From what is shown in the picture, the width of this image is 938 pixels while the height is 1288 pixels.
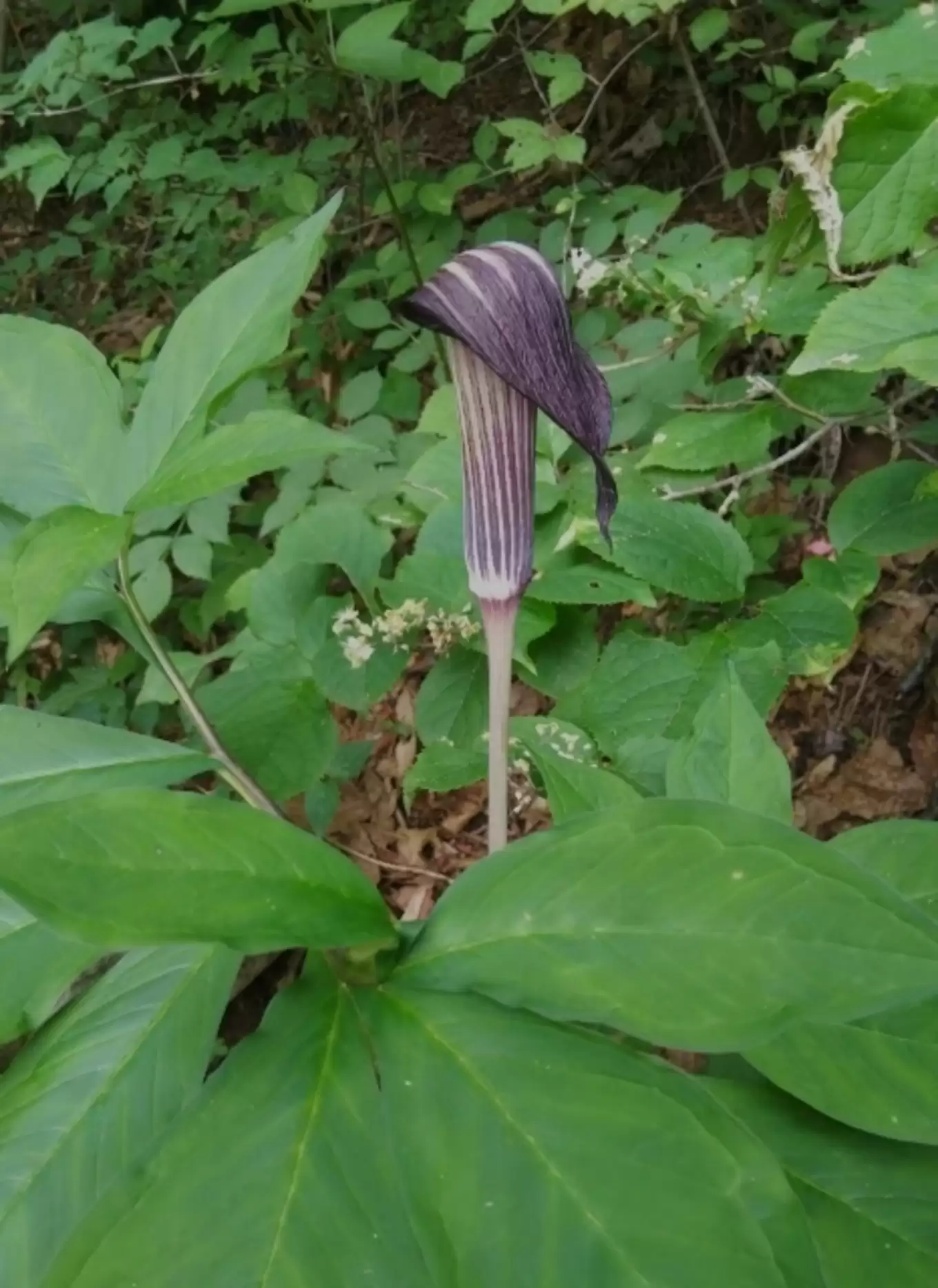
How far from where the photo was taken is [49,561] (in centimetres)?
67

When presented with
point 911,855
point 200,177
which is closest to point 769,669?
point 911,855

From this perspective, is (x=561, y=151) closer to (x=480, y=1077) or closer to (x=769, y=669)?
(x=769, y=669)

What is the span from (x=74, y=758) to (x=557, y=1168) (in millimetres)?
467

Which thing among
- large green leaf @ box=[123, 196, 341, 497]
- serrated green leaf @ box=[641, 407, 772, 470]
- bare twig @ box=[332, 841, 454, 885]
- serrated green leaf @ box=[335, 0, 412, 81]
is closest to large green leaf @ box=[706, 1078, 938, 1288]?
large green leaf @ box=[123, 196, 341, 497]

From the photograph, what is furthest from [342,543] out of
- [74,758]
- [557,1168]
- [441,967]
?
[557,1168]

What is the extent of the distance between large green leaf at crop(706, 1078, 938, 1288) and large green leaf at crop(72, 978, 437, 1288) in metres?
0.25

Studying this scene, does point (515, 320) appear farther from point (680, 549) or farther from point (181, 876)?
point (680, 549)

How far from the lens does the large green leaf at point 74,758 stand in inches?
30.6

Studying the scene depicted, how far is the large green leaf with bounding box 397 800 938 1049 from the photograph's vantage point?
0.50m

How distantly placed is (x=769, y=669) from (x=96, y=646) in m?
2.02

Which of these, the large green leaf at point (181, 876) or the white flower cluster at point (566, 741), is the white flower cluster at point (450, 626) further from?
the large green leaf at point (181, 876)

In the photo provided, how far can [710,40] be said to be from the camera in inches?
95.5

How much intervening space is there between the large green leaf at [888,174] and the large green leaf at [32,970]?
2.90 ft

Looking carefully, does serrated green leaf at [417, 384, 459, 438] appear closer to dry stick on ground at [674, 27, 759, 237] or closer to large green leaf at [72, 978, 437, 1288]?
large green leaf at [72, 978, 437, 1288]
